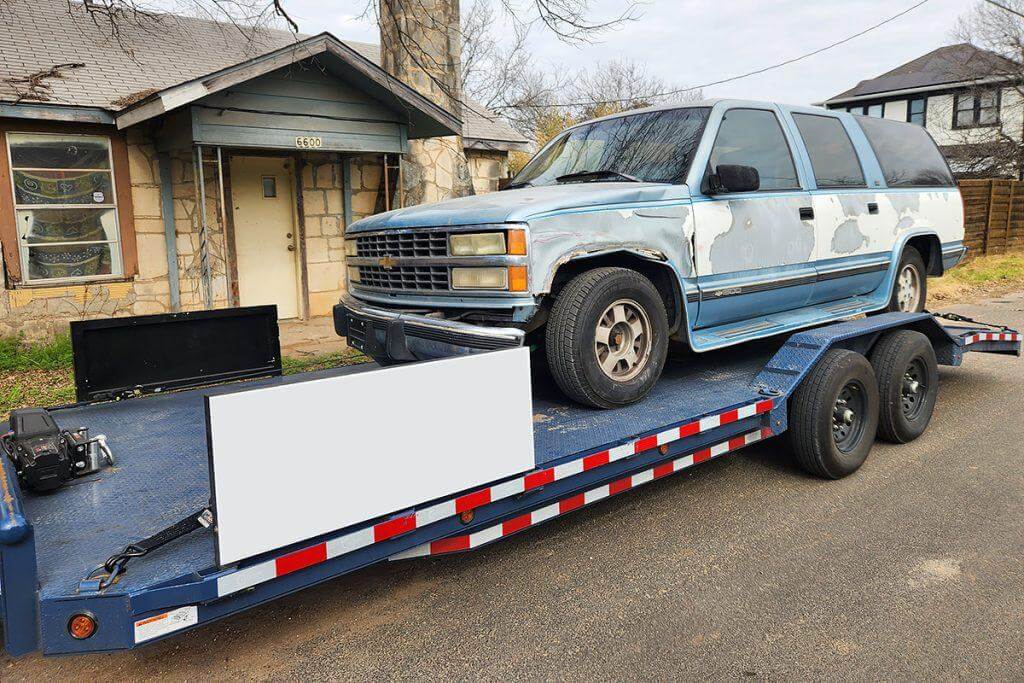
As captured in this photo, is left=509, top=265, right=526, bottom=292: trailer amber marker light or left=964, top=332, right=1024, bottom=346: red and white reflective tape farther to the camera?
left=964, top=332, right=1024, bottom=346: red and white reflective tape

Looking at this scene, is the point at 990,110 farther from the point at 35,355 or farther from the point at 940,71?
the point at 35,355

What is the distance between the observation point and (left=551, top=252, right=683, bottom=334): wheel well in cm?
425

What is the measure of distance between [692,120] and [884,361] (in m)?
2.07

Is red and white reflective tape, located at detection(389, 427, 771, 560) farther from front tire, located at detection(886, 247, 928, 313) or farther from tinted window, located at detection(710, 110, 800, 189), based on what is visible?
front tire, located at detection(886, 247, 928, 313)

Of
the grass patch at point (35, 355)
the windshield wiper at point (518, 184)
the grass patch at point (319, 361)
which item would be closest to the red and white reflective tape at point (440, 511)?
the windshield wiper at point (518, 184)

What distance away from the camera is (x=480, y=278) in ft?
13.0

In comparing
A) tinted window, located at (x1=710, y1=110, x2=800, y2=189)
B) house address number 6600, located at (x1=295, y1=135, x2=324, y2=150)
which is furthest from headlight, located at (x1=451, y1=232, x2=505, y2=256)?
house address number 6600, located at (x1=295, y1=135, x2=324, y2=150)

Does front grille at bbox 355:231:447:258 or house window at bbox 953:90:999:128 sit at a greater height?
house window at bbox 953:90:999:128

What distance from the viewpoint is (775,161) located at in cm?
528

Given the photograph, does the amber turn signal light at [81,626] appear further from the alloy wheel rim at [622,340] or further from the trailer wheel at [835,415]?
the trailer wheel at [835,415]

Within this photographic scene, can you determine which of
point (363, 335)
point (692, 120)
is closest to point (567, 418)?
point (363, 335)

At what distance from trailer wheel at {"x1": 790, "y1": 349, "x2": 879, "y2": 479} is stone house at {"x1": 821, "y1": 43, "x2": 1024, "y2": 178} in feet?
73.6

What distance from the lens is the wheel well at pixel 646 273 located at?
13.9 feet

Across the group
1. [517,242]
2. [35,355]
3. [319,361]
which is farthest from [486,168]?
[517,242]
